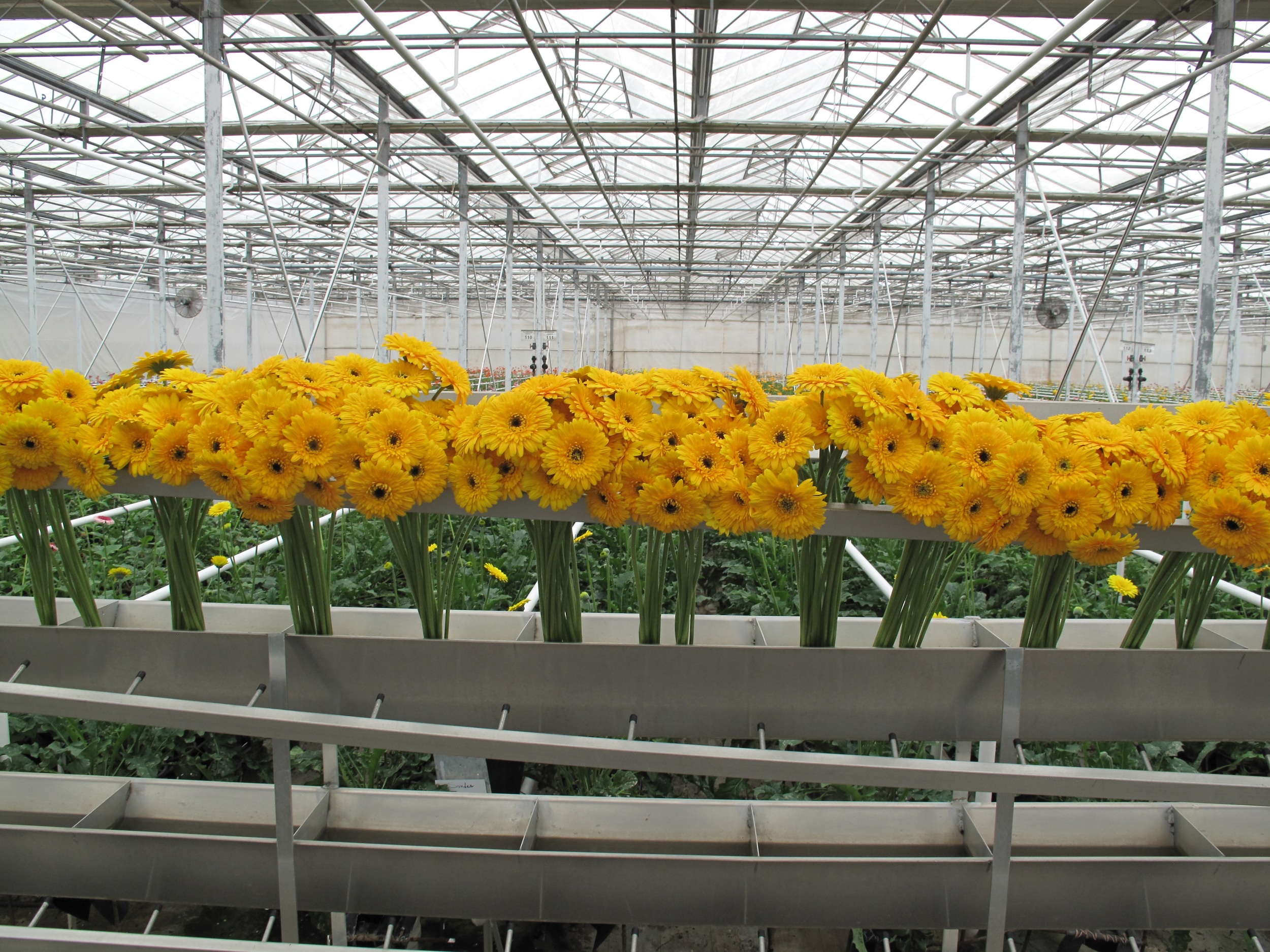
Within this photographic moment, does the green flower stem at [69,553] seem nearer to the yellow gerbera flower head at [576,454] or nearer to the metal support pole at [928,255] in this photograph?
the yellow gerbera flower head at [576,454]

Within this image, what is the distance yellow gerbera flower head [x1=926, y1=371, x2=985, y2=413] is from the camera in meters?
1.01

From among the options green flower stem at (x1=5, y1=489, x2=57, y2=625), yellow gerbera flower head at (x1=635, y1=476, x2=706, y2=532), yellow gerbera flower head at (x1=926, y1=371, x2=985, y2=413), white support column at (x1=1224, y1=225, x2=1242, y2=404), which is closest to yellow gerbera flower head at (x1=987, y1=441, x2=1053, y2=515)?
yellow gerbera flower head at (x1=926, y1=371, x2=985, y2=413)

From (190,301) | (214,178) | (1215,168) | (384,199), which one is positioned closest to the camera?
(1215,168)

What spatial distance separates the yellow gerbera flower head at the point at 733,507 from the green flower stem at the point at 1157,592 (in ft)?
2.17

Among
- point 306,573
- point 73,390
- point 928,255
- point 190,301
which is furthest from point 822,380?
point 190,301

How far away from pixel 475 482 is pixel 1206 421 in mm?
1009

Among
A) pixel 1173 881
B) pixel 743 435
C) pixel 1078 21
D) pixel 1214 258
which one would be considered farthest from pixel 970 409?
pixel 1214 258

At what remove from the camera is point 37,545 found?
3.79 ft

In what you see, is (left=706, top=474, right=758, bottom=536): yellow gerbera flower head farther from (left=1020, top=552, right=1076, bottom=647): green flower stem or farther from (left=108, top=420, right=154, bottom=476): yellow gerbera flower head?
(left=108, top=420, right=154, bottom=476): yellow gerbera flower head

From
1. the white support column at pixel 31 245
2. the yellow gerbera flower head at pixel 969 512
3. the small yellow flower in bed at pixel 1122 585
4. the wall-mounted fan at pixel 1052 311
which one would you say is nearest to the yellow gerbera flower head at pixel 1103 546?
the yellow gerbera flower head at pixel 969 512

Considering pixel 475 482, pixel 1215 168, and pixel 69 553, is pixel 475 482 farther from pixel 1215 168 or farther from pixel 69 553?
pixel 1215 168

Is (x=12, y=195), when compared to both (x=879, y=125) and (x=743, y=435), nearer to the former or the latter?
(x=879, y=125)

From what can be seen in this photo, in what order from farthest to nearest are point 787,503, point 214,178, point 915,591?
point 214,178
point 915,591
point 787,503

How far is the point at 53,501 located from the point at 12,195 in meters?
11.0
